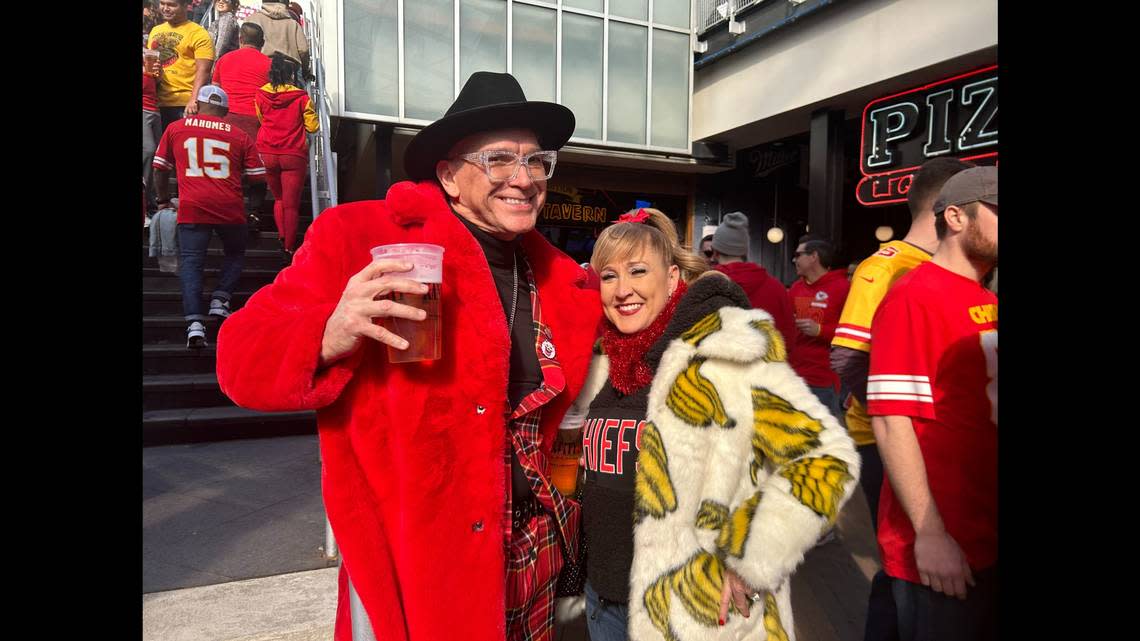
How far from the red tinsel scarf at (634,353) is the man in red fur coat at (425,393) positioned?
0.31 meters

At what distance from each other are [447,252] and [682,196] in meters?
12.3

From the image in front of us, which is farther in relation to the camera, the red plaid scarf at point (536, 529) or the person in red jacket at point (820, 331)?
the person in red jacket at point (820, 331)

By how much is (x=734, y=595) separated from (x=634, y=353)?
795 mm

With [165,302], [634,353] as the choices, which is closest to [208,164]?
[165,302]

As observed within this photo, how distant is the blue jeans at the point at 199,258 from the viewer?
17.6 ft

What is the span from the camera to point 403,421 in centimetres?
149

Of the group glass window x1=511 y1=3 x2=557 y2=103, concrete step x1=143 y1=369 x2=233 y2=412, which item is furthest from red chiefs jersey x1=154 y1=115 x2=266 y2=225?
glass window x1=511 y1=3 x2=557 y2=103

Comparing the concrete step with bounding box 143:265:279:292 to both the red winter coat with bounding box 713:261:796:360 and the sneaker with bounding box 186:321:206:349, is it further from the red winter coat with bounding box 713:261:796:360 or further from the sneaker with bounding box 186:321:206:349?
the red winter coat with bounding box 713:261:796:360

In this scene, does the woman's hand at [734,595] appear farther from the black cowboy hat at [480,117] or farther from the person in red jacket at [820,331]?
the person in red jacket at [820,331]

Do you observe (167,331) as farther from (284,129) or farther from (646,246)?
(646,246)

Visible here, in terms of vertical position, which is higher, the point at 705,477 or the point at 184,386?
the point at 705,477

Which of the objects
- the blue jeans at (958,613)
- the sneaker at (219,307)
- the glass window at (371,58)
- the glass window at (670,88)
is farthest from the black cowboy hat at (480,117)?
the glass window at (670,88)

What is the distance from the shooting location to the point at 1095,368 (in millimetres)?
1185

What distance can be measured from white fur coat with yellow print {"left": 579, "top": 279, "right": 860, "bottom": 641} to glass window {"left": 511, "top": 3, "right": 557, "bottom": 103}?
8870 millimetres
